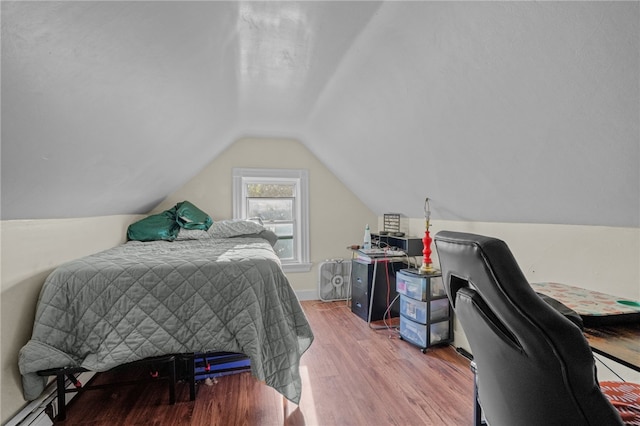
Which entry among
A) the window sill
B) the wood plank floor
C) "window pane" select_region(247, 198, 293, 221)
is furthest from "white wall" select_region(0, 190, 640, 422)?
the window sill

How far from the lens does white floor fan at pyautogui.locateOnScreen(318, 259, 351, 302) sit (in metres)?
4.05

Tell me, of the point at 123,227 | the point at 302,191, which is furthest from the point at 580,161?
the point at 123,227

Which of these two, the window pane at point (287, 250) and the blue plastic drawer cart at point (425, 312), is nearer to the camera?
the blue plastic drawer cart at point (425, 312)

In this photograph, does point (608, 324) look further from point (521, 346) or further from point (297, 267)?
point (297, 267)

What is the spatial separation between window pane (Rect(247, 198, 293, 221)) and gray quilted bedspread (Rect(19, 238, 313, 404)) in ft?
7.32

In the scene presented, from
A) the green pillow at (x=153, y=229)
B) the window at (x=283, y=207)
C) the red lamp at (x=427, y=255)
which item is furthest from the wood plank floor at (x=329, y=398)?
the window at (x=283, y=207)

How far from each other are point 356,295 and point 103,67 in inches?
121

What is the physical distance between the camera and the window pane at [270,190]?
408cm

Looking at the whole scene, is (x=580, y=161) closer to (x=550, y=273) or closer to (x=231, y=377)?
(x=550, y=273)

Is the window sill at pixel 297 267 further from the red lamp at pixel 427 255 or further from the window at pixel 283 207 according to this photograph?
the red lamp at pixel 427 255

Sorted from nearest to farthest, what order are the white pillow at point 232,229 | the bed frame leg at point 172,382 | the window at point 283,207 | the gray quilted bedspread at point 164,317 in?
the gray quilted bedspread at point 164,317, the bed frame leg at point 172,382, the white pillow at point 232,229, the window at point 283,207

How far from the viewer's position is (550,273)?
1.84m

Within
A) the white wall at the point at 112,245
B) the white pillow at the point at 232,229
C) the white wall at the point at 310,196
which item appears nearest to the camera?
the white wall at the point at 112,245

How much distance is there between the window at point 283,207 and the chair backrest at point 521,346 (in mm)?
3432
